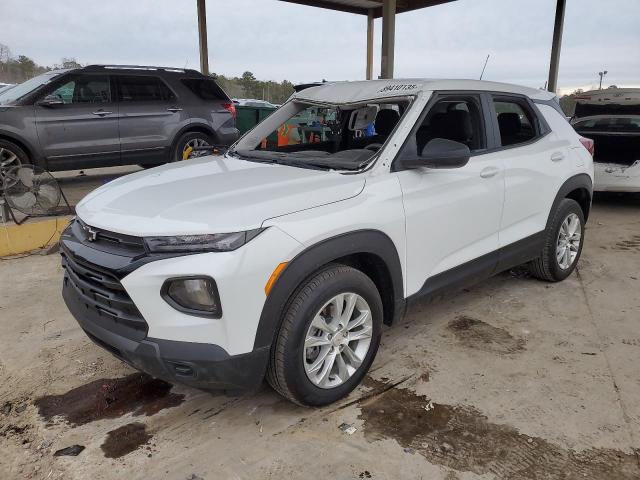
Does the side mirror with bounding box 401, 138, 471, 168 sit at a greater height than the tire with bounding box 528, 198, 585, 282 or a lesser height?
greater

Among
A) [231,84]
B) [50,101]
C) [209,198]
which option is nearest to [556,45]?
[50,101]

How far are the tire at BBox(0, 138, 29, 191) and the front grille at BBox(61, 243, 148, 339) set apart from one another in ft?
17.1

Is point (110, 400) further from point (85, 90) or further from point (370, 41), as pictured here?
point (370, 41)

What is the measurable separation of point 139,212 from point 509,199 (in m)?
2.56

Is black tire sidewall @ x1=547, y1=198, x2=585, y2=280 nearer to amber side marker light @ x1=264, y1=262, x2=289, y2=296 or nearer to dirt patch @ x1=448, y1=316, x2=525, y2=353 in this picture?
dirt patch @ x1=448, y1=316, x2=525, y2=353

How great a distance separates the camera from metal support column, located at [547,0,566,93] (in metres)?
11.9

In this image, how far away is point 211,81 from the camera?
8.75 metres

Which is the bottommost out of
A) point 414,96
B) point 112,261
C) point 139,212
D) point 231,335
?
point 231,335

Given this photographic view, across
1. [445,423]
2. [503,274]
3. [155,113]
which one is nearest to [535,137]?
[503,274]

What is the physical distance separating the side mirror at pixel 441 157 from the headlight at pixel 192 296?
140 centimetres

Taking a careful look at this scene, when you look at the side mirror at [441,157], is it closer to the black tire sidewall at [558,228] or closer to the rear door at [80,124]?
the black tire sidewall at [558,228]

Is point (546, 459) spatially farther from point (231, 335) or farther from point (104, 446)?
point (104, 446)

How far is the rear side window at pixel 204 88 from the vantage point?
849 cm

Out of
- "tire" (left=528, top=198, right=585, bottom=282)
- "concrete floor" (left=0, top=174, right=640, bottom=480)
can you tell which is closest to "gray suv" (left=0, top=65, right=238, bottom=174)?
"concrete floor" (left=0, top=174, right=640, bottom=480)
